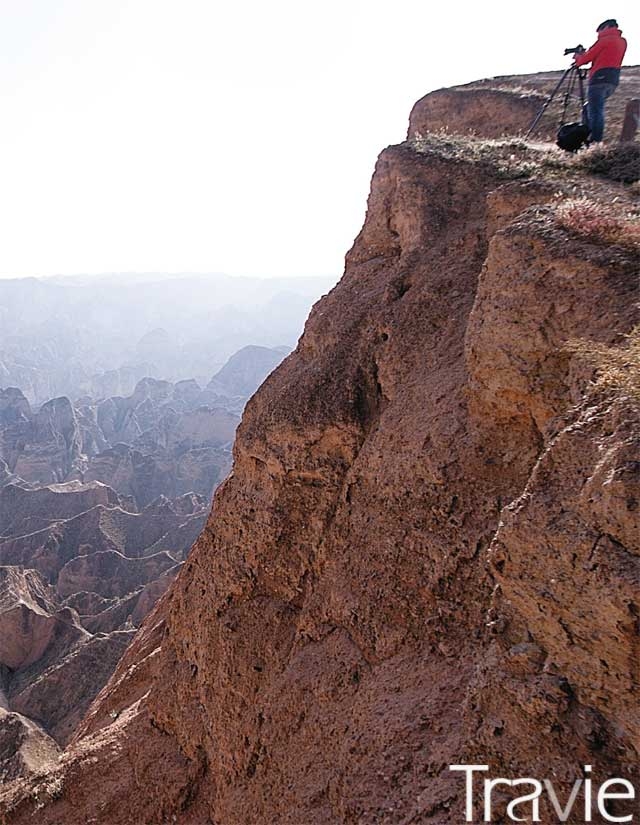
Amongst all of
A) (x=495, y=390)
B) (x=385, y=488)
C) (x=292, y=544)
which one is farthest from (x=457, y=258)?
(x=292, y=544)

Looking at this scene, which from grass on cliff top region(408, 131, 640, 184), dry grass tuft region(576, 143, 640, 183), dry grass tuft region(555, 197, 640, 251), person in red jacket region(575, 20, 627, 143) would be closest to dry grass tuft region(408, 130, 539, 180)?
grass on cliff top region(408, 131, 640, 184)

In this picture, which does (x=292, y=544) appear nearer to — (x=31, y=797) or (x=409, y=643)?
(x=409, y=643)

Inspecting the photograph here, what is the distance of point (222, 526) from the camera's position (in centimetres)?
949

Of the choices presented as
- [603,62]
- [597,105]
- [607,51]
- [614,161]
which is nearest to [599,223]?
[614,161]

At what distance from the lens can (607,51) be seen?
32.7 ft

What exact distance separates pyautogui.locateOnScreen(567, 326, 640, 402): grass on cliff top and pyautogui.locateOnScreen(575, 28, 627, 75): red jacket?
7.73 m

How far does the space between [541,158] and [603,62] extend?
2587 millimetres

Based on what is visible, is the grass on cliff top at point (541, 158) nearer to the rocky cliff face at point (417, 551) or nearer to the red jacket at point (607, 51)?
the rocky cliff face at point (417, 551)

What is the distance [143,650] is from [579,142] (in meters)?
14.2

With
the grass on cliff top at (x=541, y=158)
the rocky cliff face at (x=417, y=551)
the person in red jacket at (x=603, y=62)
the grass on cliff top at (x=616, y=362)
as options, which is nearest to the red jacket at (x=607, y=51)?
the person in red jacket at (x=603, y=62)

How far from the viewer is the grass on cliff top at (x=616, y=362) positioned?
403 cm

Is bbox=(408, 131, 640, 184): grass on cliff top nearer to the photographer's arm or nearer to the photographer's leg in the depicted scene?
the photographer's leg

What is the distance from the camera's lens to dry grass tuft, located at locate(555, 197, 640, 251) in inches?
223

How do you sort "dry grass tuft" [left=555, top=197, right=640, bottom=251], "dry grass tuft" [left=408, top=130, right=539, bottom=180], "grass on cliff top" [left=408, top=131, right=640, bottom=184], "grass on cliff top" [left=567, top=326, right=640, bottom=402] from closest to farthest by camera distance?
"grass on cliff top" [left=567, top=326, right=640, bottom=402]
"dry grass tuft" [left=555, top=197, right=640, bottom=251]
"grass on cliff top" [left=408, top=131, right=640, bottom=184]
"dry grass tuft" [left=408, top=130, right=539, bottom=180]
